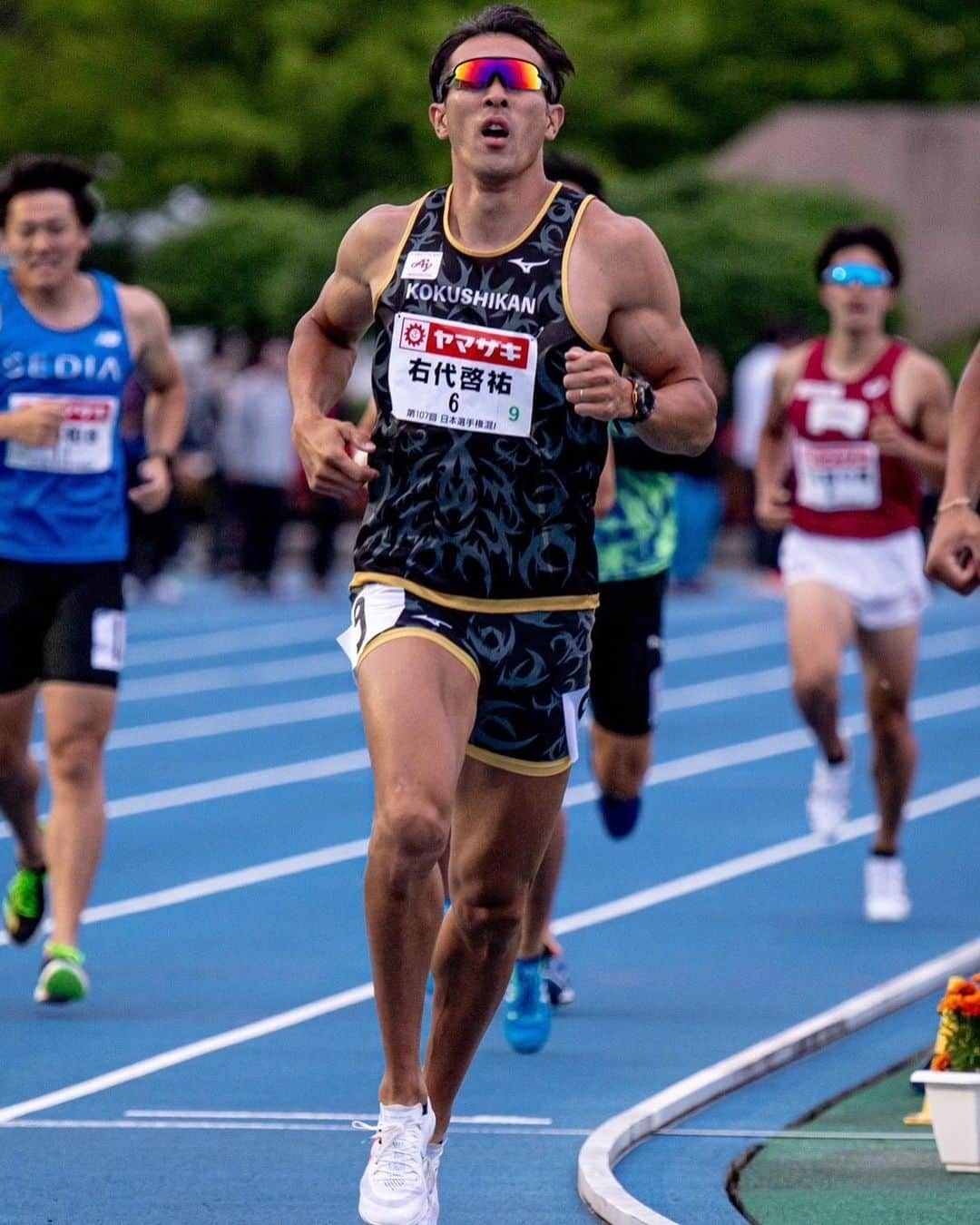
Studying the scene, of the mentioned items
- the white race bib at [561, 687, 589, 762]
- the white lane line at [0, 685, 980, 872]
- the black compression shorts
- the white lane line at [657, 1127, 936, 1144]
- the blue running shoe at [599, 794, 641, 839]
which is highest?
the white race bib at [561, 687, 589, 762]

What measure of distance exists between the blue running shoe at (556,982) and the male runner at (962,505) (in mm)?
2394

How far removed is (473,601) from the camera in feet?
18.0

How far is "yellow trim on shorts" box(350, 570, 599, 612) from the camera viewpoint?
5477 mm

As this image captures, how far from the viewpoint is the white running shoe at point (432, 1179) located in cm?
524

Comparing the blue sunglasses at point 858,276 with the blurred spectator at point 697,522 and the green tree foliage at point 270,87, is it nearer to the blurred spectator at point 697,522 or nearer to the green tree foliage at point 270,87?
the blurred spectator at point 697,522

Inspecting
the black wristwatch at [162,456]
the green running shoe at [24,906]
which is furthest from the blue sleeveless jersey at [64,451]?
the green running shoe at [24,906]

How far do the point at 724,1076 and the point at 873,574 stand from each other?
10.8ft

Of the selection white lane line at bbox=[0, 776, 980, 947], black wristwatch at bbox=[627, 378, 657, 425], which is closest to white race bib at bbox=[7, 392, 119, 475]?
white lane line at bbox=[0, 776, 980, 947]

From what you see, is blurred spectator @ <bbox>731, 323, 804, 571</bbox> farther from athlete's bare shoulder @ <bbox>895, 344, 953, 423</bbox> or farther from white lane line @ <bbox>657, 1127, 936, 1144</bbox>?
white lane line @ <bbox>657, 1127, 936, 1144</bbox>

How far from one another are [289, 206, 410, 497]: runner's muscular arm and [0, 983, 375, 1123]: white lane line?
198 cm

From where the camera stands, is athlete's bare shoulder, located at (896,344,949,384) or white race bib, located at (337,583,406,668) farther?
athlete's bare shoulder, located at (896,344,949,384)

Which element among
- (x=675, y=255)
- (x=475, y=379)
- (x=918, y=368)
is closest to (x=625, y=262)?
(x=475, y=379)

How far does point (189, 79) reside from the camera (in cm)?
4319

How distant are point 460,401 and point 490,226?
36cm
